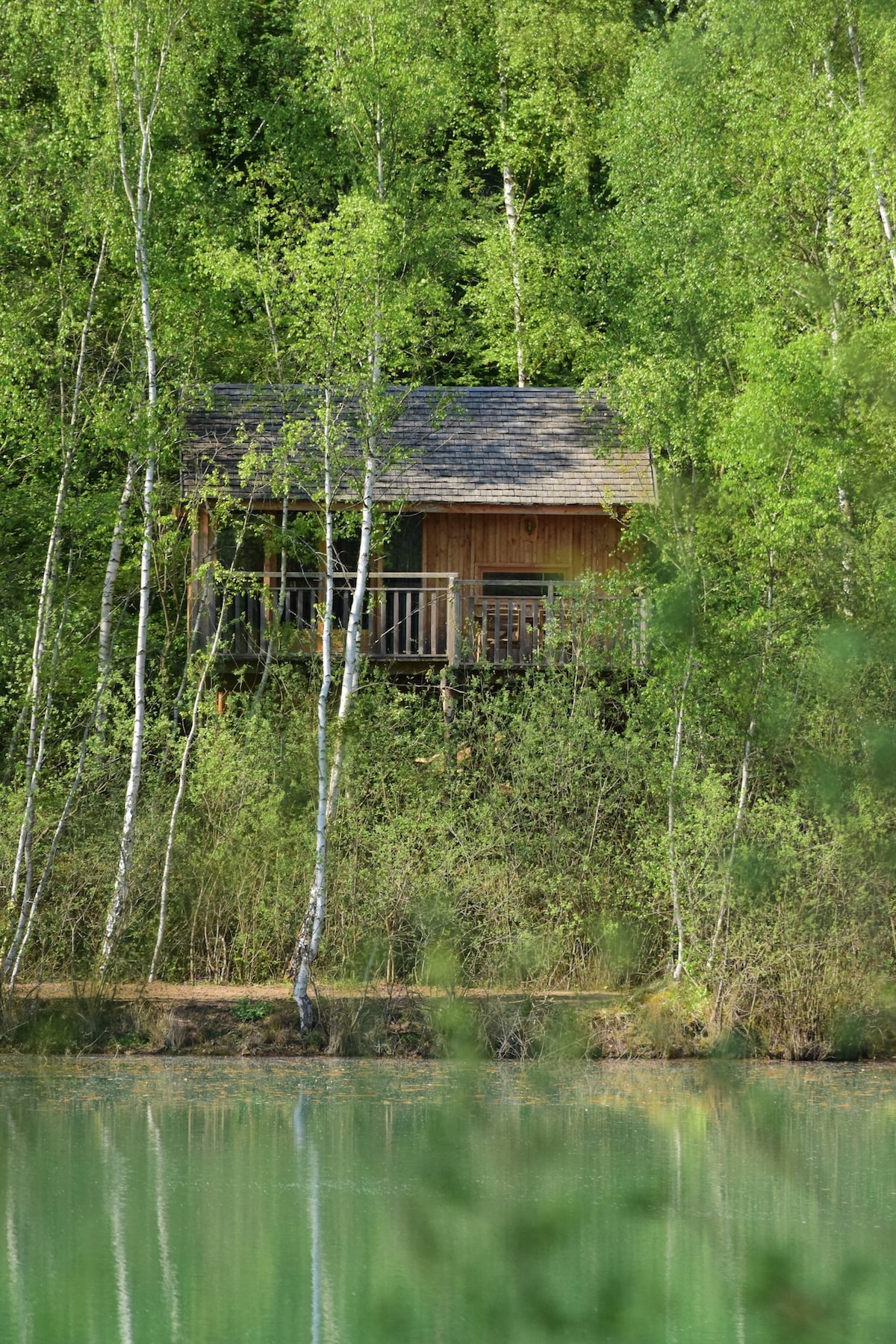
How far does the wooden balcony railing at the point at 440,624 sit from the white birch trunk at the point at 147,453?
1.11m

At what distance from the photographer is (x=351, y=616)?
17.7 m

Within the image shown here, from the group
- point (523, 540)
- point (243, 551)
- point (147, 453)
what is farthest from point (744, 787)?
point (243, 551)

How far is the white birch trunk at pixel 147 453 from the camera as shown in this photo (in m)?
17.1

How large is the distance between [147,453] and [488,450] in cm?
717

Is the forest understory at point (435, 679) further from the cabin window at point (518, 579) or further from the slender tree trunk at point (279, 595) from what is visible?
the cabin window at point (518, 579)

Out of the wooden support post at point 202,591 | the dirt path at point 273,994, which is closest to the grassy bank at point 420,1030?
the dirt path at point 273,994

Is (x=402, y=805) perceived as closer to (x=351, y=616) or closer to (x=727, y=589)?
(x=351, y=616)

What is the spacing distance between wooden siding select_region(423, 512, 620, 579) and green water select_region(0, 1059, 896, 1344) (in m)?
10.2

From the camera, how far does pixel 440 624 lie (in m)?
22.0

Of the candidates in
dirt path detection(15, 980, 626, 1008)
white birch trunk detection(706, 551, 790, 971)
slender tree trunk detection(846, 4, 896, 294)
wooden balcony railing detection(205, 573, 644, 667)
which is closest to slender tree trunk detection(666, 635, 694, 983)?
white birch trunk detection(706, 551, 790, 971)

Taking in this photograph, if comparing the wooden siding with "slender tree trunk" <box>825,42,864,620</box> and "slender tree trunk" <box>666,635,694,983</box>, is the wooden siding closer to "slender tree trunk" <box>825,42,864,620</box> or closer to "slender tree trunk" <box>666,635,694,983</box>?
"slender tree trunk" <box>825,42,864,620</box>

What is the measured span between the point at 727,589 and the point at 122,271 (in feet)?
30.7

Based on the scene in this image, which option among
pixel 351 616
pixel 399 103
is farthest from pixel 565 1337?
pixel 399 103

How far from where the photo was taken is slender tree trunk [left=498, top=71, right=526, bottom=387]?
90.4ft
